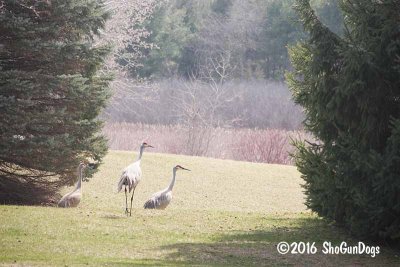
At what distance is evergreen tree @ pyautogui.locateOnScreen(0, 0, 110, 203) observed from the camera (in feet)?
48.4

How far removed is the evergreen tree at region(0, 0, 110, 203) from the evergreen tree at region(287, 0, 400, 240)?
15.7ft

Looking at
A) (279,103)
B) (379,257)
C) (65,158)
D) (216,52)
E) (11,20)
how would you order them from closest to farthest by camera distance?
(379,257), (11,20), (65,158), (279,103), (216,52)

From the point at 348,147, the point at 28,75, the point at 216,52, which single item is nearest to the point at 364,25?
the point at 348,147

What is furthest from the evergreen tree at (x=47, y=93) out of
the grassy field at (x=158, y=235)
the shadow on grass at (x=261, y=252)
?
the shadow on grass at (x=261, y=252)

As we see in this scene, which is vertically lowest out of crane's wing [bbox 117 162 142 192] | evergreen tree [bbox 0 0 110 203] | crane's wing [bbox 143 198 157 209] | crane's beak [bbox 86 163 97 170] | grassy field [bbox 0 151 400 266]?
crane's wing [bbox 143 198 157 209]

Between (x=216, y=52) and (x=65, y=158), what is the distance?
39564 millimetres

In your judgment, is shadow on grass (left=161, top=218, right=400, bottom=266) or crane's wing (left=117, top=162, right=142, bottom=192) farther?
crane's wing (left=117, top=162, right=142, bottom=192)

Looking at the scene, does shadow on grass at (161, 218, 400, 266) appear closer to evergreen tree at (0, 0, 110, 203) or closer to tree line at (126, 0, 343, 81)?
evergreen tree at (0, 0, 110, 203)

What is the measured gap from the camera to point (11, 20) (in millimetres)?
14562

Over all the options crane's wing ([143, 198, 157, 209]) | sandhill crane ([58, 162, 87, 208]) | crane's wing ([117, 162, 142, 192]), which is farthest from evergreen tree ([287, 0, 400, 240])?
sandhill crane ([58, 162, 87, 208])

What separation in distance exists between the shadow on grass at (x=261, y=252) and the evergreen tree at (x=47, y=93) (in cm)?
417

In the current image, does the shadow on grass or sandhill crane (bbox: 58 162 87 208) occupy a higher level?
the shadow on grass

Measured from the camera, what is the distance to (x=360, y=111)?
12.2 metres

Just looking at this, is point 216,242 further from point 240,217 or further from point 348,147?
point 240,217
